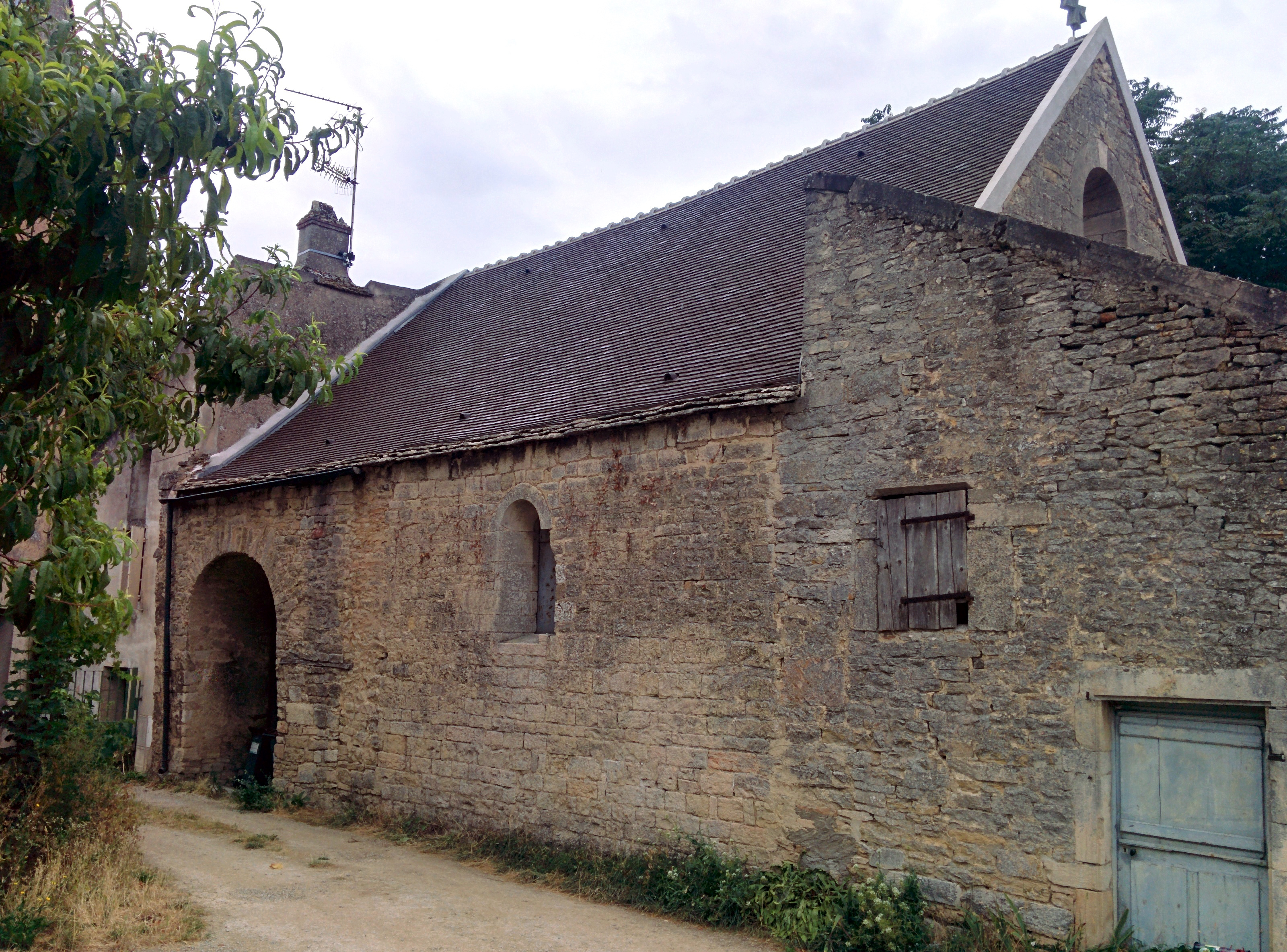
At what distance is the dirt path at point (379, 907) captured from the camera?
716 centimetres

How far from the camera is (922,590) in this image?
23.8ft

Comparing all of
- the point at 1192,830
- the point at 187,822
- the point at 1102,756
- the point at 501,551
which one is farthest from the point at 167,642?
the point at 1192,830

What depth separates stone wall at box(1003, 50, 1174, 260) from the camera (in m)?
10.2

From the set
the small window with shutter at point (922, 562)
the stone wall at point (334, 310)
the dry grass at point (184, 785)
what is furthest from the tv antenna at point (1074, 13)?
the dry grass at point (184, 785)

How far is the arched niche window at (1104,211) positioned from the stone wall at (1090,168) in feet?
0.24

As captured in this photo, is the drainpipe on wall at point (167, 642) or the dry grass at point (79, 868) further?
the drainpipe on wall at point (167, 642)

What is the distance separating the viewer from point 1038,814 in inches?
255

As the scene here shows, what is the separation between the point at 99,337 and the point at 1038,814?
6.24 m

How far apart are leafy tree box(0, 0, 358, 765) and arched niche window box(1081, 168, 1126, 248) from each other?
27.5 feet

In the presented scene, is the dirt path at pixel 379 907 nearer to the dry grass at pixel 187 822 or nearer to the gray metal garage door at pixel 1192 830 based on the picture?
the dry grass at pixel 187 822

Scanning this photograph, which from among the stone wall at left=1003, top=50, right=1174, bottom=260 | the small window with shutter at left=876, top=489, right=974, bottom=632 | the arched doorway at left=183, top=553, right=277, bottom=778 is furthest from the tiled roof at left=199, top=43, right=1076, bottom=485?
the arched doorway at left=183, top=553, right=277, bottom=778

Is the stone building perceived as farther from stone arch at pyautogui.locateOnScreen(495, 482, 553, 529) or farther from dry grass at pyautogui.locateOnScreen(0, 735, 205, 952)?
dry grass at pyautogui.locateOnScreen(0, 735, 205, 952)

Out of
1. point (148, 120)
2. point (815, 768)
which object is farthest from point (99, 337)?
point (815, 768)

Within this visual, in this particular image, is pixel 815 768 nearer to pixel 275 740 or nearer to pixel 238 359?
pixel 238 359
